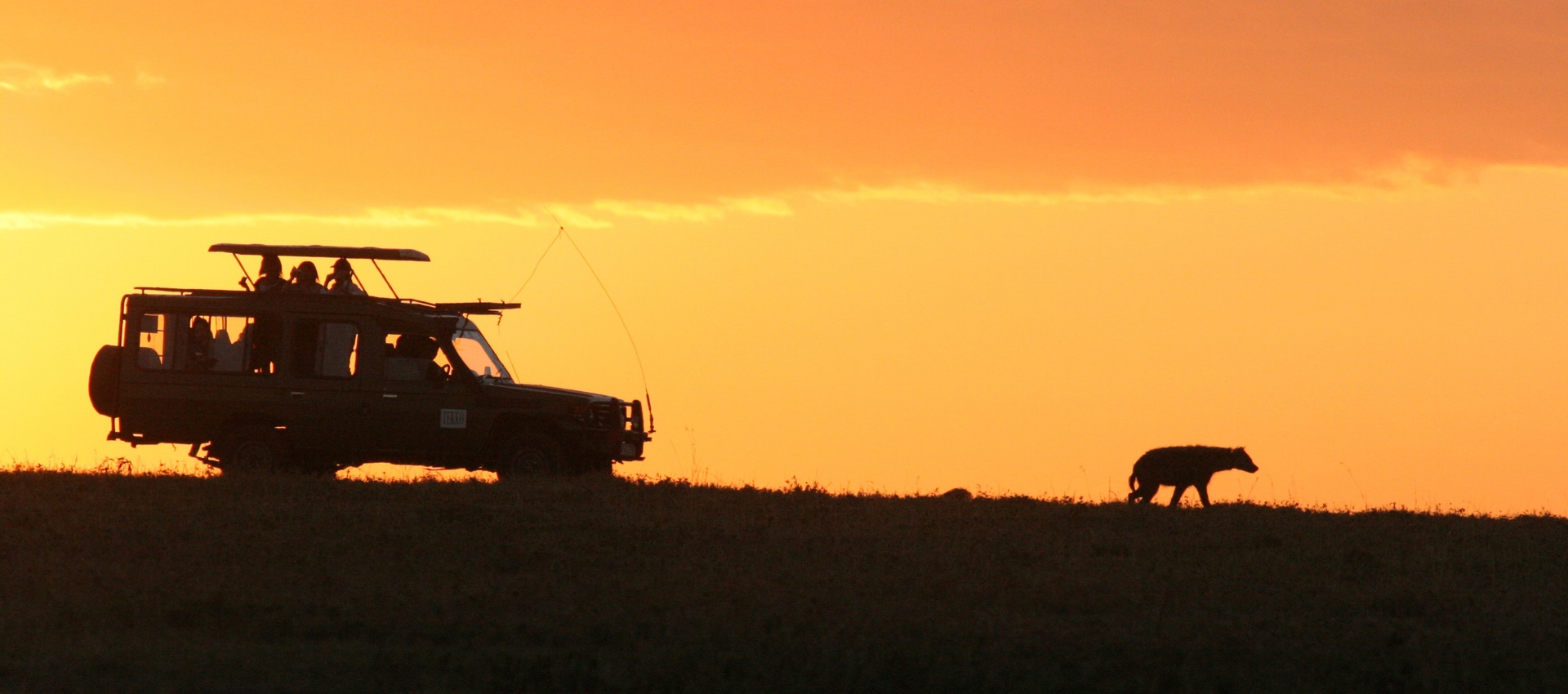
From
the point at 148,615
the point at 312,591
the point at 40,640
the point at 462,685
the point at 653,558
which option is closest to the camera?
the point at 462,685

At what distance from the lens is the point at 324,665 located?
11461 millimetres

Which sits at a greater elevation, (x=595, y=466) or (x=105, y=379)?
(x=105, y=379)

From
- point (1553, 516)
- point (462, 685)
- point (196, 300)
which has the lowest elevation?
point (462, 685)

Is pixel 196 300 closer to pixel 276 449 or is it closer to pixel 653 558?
pixel 276 449

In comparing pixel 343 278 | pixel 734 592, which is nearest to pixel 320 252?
pixel 343 278

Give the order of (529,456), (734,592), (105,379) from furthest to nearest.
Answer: (529,456), (105,379), (734,592)

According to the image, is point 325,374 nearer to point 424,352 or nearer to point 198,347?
point 424,352

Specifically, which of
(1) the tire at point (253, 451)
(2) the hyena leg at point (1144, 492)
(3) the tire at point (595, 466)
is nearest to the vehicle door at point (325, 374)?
(1) the tire at point (253, 451)

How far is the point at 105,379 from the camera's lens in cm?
2192

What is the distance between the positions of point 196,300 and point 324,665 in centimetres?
1167

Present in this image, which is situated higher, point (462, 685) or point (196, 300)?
point (196, 300)

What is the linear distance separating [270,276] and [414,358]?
7.38ft

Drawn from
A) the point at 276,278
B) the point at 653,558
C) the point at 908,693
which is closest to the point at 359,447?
the point at 276,278

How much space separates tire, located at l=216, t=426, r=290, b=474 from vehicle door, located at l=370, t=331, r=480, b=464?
1233 millimetres
